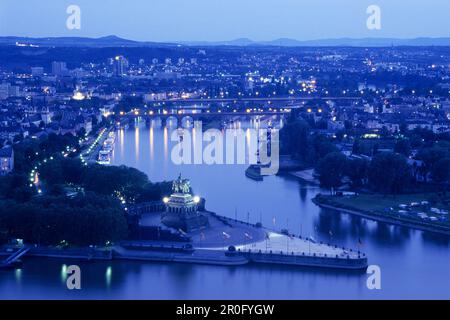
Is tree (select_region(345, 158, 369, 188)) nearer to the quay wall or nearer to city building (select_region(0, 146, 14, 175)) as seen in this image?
the quay wall

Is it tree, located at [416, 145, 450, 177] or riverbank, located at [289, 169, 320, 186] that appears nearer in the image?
tree, located at [416, 145, 450, 177]

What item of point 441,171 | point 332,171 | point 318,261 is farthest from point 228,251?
point 441,171

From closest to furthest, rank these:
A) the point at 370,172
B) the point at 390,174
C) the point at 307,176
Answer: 1. the point at 390,174
2. the point at 370,172
3. the point at 307,176

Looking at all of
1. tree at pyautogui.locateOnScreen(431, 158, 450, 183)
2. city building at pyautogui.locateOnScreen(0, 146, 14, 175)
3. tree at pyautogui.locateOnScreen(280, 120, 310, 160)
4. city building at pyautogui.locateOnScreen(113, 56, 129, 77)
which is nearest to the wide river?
tree at pyautogui.locateOnScreen(431, 158, 450, 183)

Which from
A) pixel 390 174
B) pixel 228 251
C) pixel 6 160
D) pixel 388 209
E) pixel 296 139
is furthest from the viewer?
pixel 296 139

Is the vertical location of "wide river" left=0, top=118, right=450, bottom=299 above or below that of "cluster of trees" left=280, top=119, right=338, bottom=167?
below

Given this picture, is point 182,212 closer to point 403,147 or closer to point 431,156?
point 431,156
